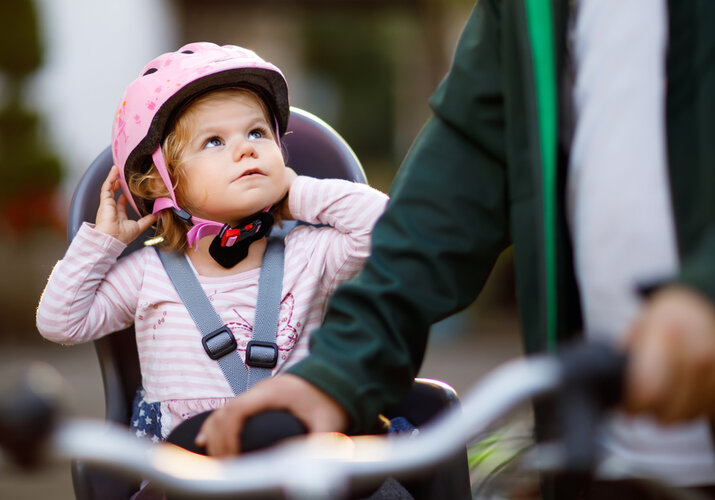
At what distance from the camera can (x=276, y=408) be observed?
1.12 meters

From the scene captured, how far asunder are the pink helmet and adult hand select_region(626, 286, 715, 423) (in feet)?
4.19

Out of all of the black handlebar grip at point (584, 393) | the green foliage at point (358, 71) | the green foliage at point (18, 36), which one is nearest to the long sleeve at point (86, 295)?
the black handlebar grip at point (584, 393)

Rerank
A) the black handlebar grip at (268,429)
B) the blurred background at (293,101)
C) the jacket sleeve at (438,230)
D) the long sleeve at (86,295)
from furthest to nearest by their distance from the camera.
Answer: the blurred background at (293,101)
the long sleeve at (86,295)
the jacket sleeve at (438,230)
the black handlebar grip at (268,429)

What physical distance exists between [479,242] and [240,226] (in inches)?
28.2

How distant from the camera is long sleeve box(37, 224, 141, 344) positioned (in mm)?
1812

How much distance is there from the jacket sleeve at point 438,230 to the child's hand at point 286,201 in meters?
0.58

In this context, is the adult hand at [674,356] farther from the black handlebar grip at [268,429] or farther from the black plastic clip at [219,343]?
the black plastic clip at [219,343]

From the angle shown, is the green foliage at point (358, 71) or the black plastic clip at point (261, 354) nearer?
the black plastic clip at point (261, 354)

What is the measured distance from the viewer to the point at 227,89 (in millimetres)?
1912

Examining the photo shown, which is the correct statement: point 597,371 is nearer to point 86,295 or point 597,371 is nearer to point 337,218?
point 337,218

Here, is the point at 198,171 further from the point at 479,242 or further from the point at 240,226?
the point at 479,242

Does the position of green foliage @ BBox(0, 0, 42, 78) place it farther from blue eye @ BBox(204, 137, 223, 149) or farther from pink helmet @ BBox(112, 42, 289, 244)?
blue eye @ BBox(204, 137, 223, 149)

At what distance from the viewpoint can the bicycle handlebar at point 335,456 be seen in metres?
0.73

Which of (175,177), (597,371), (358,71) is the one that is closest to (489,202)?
(597,371)
